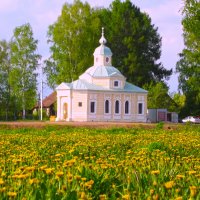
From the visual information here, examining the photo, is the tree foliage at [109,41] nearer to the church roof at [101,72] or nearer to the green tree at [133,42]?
the green tree at [133,42]

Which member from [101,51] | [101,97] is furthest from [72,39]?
[101,97]

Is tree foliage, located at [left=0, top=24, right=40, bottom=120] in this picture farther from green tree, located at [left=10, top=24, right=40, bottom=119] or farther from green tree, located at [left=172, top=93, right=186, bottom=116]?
green tree, located at [left=172, top=93, right=186, bottom=116]

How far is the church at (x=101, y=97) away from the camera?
1993 inches

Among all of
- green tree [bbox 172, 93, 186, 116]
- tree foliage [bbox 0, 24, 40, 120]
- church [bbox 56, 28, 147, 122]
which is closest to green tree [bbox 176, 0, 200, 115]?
green tree [bbox 172, 93, 186, 116]

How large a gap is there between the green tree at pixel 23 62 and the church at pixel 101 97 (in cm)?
478

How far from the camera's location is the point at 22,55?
54844 millimetres

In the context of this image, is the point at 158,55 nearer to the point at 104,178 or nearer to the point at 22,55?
the point at 22,55

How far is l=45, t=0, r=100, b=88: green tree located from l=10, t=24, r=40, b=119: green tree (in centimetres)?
239

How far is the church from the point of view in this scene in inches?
1993

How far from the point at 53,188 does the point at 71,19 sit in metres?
50.8

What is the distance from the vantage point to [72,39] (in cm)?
5516

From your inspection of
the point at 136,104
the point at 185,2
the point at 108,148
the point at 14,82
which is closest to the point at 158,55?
the point at 136,104

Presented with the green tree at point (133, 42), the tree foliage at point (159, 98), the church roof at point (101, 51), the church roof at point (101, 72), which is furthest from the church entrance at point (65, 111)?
the green tree at point (133, 42)

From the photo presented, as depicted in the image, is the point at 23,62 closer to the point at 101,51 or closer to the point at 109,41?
the point at 101,51
